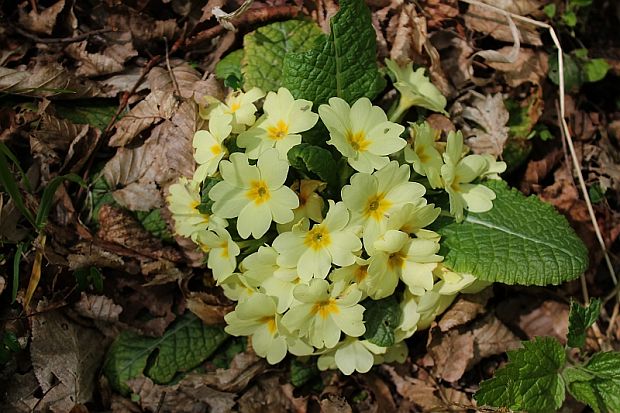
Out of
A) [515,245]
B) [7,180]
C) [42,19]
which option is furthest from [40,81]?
[515,245]

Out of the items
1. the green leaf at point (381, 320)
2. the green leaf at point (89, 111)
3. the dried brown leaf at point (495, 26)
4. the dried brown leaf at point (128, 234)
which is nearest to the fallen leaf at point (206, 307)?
the dried brown leaf at point (128, 234)

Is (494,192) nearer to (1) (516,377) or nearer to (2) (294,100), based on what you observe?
(1) (516,377)

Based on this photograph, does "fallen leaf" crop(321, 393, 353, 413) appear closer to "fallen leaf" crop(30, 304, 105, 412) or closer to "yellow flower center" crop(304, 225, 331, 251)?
"yellow flower center" crop(304, 225, 331, 251)

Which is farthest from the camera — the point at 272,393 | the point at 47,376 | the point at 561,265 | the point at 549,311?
the point at 549,311

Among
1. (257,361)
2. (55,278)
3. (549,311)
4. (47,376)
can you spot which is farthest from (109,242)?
(549,311)

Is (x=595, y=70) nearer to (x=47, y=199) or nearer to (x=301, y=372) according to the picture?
(x=301, y=372)

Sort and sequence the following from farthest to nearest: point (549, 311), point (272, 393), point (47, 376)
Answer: point (549, 311), point (272, 393), point (47, 376)
